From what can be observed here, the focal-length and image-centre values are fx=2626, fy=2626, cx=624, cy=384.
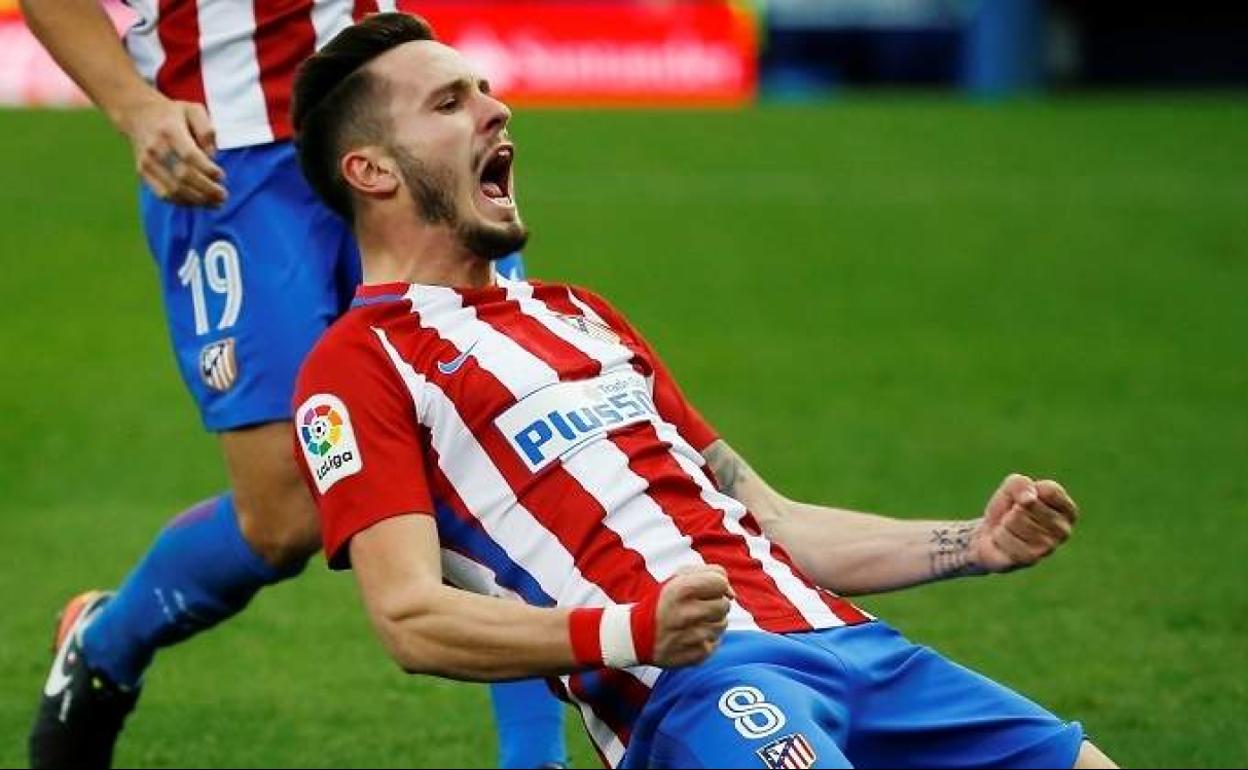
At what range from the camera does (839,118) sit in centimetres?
2331

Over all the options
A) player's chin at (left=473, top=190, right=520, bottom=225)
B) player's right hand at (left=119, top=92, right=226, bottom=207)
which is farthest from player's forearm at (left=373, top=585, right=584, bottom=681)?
player's right hand at (left=119, top=92, right=226, bottom=207)

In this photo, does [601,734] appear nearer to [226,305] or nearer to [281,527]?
[281,527]

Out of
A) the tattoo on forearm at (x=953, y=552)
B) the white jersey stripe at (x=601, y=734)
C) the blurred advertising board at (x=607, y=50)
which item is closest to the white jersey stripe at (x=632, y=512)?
the white jersey stripe at (x=601, y=734)

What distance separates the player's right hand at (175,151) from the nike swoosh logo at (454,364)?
0.99 m

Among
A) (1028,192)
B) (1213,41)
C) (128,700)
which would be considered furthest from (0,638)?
(1213,41)

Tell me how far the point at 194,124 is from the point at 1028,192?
13.1 metres

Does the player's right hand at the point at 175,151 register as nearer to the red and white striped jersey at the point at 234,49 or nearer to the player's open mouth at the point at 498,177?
the red and white striped jersey at the point at 234,49

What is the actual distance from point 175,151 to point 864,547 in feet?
4.95

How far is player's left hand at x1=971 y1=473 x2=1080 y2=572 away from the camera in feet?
12.7

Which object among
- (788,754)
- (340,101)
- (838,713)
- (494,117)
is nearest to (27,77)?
(340,101)

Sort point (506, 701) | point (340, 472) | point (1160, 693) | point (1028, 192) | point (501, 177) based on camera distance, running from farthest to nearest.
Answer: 1. point (1028, 192)
2. point (1160, 693)
3. point (506, 701)
4. point (501, 177)
5. point (340, 472)

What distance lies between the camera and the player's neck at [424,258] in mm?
4098

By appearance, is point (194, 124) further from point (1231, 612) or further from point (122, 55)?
point (1231, 612)

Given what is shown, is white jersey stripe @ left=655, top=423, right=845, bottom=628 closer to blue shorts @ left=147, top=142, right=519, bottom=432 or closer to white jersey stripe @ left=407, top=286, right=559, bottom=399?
white jersey stripe @ left=407, top=286, right=559, bottom=399
